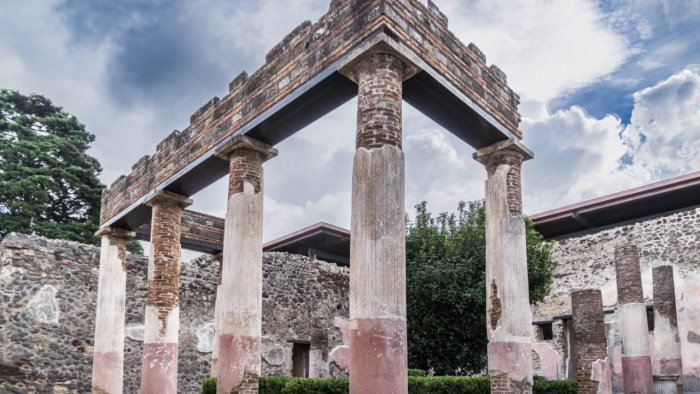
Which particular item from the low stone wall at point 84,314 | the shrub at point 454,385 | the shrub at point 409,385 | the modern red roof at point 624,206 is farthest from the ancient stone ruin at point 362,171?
the modern red roof at point 624,206

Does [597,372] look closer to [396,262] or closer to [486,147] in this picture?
[486,147]

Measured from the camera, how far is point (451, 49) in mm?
8188

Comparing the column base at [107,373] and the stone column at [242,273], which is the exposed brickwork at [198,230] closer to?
the column base at [107,373]

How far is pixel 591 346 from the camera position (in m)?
11.1

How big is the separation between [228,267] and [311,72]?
9.80ft

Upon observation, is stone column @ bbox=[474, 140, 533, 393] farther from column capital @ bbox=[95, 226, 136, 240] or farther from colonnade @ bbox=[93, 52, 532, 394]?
column capital @ bbox=[95, 226, 136, 240]

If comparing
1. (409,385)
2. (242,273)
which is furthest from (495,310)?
(242,273)

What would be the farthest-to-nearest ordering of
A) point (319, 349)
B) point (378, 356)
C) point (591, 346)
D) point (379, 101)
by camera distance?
point (319, 349) → point (591, 346) → point (379, 101) → point (378, 356)

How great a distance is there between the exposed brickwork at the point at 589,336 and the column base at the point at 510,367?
330 centimetres

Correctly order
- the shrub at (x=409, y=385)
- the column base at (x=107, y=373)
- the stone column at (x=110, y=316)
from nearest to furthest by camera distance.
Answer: the shrub at (x=409, y=385), the column base at (x=107, y=373), the stone column at (x=110, y=316)

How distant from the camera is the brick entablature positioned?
7148mm

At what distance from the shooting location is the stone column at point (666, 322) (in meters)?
16.7

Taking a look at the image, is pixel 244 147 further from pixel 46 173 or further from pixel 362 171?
pixel 46 173

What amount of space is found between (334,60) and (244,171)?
2.57 metres
